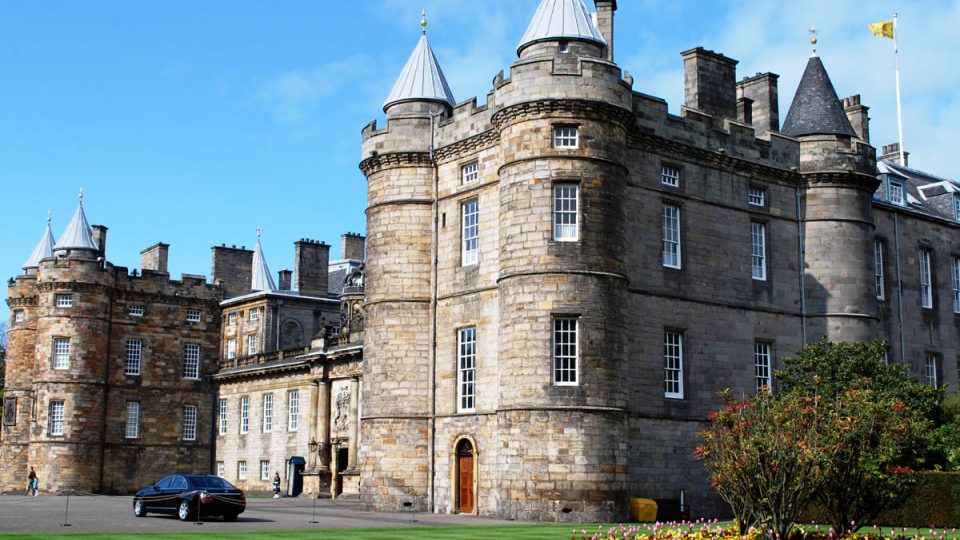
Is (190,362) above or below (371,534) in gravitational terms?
above

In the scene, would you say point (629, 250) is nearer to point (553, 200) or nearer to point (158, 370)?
point (553, 200)

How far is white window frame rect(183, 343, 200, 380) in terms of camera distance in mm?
61906

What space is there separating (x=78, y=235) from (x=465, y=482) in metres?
33.3

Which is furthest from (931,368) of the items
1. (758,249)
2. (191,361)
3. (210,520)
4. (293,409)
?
(191,361)

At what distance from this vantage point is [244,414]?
58688 millimetres

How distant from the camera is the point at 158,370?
199 ft

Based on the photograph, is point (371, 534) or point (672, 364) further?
point (672, 364)

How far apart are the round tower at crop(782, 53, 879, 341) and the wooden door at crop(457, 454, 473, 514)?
12.4 meters

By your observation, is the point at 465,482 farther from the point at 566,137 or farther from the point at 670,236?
the point at 566,137

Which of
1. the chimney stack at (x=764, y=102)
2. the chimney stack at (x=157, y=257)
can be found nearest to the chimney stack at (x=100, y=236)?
the chimney stack at (x=157, y=257)

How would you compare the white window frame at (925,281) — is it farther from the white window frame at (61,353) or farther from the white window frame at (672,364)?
the white window frame at (61,353)

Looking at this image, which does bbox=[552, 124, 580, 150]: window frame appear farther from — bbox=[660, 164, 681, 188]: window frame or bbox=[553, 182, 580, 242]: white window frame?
bbox=[660, 164, 681, 188]: window frame

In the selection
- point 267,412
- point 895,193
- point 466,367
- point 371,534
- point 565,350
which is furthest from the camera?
point 267,412

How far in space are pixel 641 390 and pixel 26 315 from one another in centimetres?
4298
